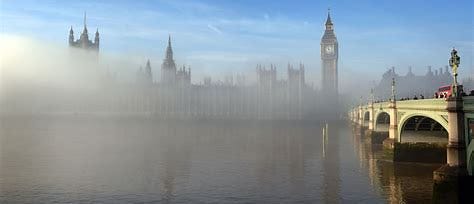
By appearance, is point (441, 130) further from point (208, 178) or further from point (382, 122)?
point (382, 122)

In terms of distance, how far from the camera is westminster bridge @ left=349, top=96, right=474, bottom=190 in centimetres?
2966

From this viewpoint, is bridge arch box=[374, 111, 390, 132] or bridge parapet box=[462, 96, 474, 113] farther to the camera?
bridge arch box=[374, 111, 390, 132]

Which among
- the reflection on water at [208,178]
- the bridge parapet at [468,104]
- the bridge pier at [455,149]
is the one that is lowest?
the reflection on water at [208,178]

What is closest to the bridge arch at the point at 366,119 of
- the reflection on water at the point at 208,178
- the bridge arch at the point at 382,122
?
the bridge arch at the point at 382,122

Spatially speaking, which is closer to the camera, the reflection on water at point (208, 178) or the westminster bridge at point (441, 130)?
the westminster bridge at point (441, 130)

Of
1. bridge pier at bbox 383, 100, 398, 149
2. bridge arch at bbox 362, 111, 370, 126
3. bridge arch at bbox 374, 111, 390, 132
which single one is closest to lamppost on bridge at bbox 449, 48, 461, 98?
bridge pier at bbox 383, 100, 398, 149

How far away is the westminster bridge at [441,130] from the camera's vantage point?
29.7 meters

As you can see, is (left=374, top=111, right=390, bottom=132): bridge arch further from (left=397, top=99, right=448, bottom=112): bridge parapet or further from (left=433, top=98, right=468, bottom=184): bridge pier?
(left=433, top=98, right=468, bottom=184): bridge pier

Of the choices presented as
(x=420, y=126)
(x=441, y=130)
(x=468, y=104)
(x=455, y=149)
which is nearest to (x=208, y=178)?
(x=455, y=149)

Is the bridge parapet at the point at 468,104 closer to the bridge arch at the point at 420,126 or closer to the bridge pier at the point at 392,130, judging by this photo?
the bridge arch at the point at 420,126

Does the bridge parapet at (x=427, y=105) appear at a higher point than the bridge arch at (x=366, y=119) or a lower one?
higher

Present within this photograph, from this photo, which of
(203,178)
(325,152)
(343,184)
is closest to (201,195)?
(203,178)

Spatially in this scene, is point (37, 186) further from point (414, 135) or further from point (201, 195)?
point (414, 135)

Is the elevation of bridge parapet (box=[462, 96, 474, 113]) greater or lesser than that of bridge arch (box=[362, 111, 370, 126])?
greater
